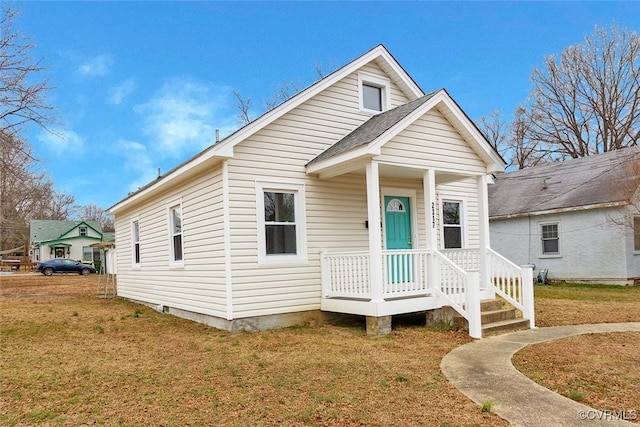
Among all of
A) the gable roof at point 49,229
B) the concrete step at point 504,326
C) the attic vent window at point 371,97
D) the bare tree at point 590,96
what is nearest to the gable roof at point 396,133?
the attic vent window at point 371,97

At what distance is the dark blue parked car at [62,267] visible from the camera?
34.0 m

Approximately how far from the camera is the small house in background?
45.6 metres

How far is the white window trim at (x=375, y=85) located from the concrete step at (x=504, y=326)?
5344mm

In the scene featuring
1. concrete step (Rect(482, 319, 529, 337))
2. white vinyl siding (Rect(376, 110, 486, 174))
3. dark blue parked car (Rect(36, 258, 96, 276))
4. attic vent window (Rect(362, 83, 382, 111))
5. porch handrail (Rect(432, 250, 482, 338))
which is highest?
attic vent window (Rect(362, 83, 382, 111))

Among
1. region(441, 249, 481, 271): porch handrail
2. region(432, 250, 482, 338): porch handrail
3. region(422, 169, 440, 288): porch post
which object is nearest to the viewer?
region(432, 250, 482, 338): porch handrail

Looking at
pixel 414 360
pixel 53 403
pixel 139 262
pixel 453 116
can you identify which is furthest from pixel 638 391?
pixel 139 262

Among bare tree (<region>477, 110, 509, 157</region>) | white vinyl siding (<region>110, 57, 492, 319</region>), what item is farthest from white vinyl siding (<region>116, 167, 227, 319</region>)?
bare tree (<region>477, 110, 509, 157</region>)

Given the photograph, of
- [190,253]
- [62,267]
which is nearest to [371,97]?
[190,253]

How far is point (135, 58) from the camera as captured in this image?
18.4 metres

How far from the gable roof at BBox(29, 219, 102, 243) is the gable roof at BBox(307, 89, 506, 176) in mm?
44636

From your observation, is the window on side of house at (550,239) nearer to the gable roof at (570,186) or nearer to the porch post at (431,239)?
the gable roof at (570,186)

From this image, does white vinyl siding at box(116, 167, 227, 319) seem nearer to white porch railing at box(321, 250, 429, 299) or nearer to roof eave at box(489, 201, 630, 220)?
white porch railing at box(321, 250, 429, 299)

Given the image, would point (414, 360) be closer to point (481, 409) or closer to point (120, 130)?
point (481, 409)

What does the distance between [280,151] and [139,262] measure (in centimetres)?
728
